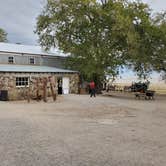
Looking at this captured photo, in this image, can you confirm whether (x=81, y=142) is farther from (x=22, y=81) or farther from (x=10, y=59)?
(x=10, y=59)

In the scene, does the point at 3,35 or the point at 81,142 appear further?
the point at 3,35

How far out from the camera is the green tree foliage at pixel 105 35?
34.8 meters

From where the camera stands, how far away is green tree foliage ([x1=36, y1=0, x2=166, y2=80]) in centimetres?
3484

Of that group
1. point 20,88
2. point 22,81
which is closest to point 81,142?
point 20,88

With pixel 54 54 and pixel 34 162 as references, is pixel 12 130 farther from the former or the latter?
pixel 54 54

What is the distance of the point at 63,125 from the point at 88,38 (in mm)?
24514

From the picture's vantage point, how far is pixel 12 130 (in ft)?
39.3

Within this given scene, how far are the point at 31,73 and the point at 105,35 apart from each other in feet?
35.1

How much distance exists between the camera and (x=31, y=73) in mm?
31453

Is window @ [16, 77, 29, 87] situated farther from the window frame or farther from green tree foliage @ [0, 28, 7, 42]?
green tree foliage @ [0, 28, 7, 42]

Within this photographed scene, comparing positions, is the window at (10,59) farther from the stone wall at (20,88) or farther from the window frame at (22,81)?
the window frame at (22,81)

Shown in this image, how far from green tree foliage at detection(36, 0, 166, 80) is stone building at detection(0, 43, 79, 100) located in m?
2.76

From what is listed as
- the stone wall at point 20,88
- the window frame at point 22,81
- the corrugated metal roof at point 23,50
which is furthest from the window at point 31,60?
the window frame at point 22,81

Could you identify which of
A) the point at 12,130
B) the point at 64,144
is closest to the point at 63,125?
the point at 12,130
